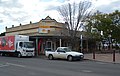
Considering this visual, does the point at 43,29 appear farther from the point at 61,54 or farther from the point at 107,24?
the point at 107,24

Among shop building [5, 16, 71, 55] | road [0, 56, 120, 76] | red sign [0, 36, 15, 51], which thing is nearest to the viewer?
road [0, 56, 120, 76]

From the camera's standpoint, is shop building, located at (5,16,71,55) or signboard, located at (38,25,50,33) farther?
signboard, located at (38,25,50,33)

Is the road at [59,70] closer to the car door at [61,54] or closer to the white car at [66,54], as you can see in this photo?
the white car at [66,54]

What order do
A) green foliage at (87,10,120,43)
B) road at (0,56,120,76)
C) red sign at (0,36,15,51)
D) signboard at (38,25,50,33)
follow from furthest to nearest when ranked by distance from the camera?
green foliage at (87,10,120,43), signboard at (38,25,50,33), red sign at (0,36,15,51), road at (0,56,120,76)

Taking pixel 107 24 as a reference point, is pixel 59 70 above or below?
below

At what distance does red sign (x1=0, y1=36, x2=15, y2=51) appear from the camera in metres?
35.2

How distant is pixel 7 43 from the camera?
36.5 meters

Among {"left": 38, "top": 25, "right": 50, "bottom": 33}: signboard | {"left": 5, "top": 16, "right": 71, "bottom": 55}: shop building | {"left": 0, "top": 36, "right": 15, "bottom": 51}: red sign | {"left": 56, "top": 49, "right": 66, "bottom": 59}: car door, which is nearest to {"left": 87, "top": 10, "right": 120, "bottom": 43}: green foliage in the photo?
{"left": 5, "top": 16, "right": 71, "bottom": 55}: shop building

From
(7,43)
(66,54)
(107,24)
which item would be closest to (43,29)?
(7,43)

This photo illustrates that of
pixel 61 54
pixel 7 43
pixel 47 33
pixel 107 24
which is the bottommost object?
pixel 61 54

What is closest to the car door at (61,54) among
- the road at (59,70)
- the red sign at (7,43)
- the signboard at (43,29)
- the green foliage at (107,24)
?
the road at (59,70)

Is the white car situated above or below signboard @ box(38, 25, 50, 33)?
below

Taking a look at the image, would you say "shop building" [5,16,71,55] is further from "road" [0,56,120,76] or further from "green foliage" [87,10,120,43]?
"road" [0,56,120,76]

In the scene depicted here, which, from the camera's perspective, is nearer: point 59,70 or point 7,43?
point 59,70
